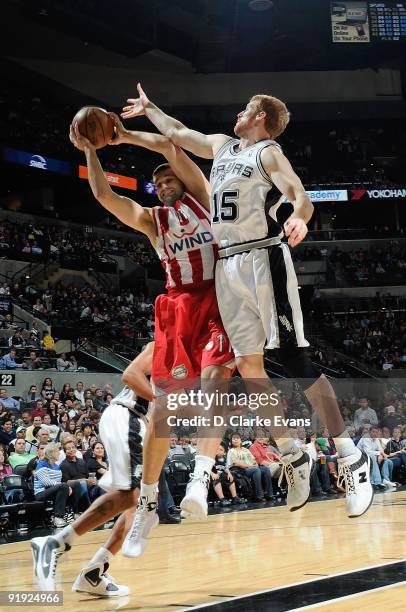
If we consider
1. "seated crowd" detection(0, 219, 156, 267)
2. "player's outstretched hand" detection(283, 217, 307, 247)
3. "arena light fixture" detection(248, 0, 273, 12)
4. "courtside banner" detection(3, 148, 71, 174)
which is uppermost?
"arena light fixture" detection(248, 0, 273, 12)

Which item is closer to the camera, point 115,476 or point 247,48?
point 115,476

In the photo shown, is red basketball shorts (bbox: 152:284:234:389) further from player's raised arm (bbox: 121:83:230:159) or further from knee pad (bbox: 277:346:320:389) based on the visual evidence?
player's raised arm (bbox: 121:83:230:159)

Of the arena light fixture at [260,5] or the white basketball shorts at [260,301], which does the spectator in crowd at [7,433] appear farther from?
the arena light fixture at [260,5]

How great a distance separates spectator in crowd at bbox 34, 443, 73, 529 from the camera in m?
8.46

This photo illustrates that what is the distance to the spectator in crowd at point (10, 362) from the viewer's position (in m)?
13.8

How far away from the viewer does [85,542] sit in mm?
8180

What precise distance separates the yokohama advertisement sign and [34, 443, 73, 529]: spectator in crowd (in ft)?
61.8

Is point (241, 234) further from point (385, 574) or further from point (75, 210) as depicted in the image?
point (75, 210)

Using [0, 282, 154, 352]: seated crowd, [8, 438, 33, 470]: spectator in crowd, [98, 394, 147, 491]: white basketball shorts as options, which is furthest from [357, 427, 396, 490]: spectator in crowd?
[98, 394, 147, 491]: white basketball shorts

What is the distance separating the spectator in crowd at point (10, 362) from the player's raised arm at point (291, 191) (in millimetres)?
11079

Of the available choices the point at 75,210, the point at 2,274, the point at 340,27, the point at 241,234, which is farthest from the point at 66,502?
the point at 75,210

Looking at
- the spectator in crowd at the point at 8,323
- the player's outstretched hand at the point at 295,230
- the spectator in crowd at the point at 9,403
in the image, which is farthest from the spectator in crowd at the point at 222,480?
the player's outstretched hand at the point at 295,230

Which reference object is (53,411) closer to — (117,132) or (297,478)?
(117,132)

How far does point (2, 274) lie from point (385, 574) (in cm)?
1562
